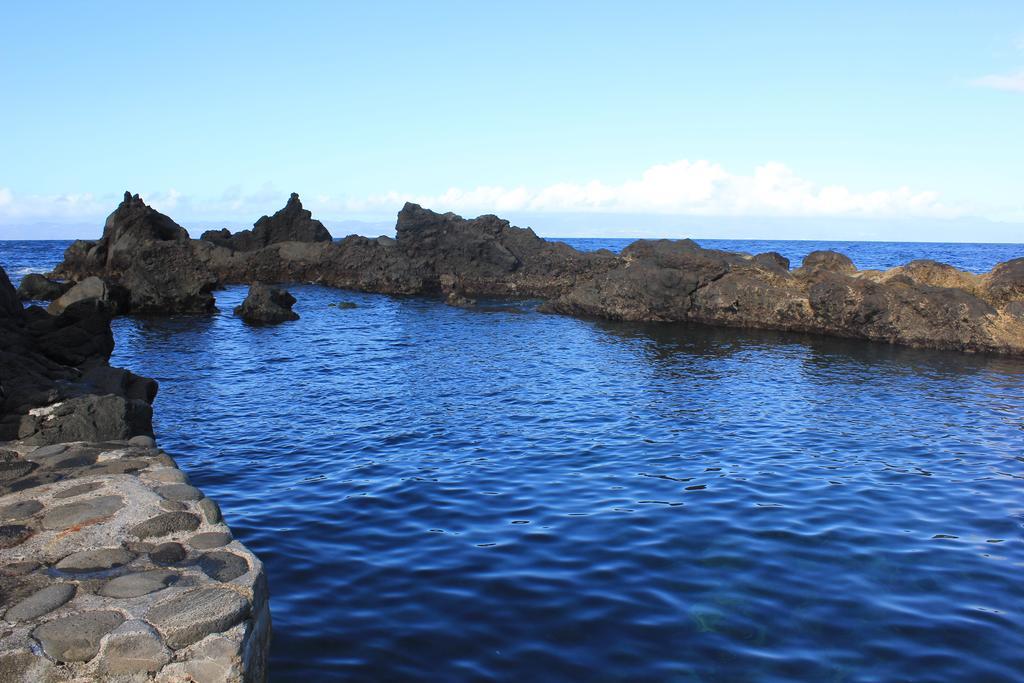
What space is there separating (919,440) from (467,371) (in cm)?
1416

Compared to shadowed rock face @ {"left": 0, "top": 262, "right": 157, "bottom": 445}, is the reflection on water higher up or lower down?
lower down

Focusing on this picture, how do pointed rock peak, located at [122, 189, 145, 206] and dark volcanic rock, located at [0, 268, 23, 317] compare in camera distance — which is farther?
pointed rock peak, located at [122, 189, 145, 206]

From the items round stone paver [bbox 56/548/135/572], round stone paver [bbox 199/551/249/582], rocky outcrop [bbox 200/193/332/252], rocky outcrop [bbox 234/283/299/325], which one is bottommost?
round stone paver [bbox 199/551/249/582]

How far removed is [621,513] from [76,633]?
8232 mm

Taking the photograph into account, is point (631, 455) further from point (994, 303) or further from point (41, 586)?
point (994, 303)

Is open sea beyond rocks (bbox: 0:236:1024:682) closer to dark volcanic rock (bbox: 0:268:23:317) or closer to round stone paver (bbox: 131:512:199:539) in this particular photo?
round stone paver (bbox: 131:512:199:539)

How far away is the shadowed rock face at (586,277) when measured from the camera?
31875 mm

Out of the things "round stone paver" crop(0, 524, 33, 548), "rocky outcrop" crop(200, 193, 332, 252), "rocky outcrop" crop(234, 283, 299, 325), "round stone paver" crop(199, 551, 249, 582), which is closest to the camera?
"round stone paver" crop(199, 551, 249, 582)

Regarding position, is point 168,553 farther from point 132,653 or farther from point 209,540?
point 132,653

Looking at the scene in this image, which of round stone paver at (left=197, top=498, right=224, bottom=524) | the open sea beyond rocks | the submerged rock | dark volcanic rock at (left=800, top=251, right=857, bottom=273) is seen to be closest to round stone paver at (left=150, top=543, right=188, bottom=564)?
round stone paver at (left=197, top=498, right=224, bottom=524)

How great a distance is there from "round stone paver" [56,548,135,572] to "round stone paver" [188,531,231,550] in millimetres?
583

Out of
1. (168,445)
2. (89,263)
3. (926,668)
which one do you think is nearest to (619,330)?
(168,445)

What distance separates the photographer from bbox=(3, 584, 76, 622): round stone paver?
5910 mm

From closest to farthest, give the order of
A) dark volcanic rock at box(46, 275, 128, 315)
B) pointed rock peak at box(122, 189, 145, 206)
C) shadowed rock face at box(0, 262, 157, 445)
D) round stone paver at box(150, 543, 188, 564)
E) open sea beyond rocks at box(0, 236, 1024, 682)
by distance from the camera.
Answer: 1. round stone paver at box(150, 543, 188, 564)
2. open sea beyond rocks at box(0, 236, 1024, 682)
3. shadowed rock face at box(0, 262, 157, 445)
4. dark volcanic rock at box(46, 275, 128, 315)
5. pointed rock peak at box(122, 189, 145, 206)
